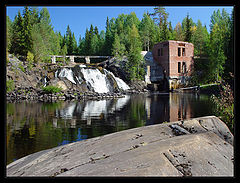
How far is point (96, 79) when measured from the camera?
33.7 metres

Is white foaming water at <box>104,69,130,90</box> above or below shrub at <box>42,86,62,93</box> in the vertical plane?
above

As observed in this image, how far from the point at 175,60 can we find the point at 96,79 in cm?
1807

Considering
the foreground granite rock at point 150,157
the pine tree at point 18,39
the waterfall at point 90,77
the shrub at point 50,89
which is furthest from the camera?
the pine tree at point 18,39

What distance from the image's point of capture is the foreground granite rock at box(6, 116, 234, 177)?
8.19 feet

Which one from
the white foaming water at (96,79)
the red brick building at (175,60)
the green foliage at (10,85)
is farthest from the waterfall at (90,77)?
the red brick building at (175,60)

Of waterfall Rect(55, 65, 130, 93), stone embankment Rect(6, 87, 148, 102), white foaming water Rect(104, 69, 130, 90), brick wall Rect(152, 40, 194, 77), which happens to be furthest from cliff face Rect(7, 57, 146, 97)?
brick wall Rect(152, 40, 194, 77)

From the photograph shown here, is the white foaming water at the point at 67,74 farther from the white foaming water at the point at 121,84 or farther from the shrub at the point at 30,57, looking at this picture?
the white foaming water at the point at 121,84

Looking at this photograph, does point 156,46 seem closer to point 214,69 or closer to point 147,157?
point 214,69

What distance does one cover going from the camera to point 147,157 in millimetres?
2643

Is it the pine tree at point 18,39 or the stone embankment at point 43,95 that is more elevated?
the pine tree at point 18,39

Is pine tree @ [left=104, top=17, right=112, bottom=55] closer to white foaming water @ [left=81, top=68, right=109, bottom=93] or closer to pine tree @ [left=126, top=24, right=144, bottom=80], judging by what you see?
pine tree @ [left=126, top=24, right=144, bottom=80]

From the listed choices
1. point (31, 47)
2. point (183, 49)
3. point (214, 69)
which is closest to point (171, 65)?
point (183, 49)

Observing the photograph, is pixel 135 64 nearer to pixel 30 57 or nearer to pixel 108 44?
pixel 108 44

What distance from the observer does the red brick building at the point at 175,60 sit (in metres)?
40.4
